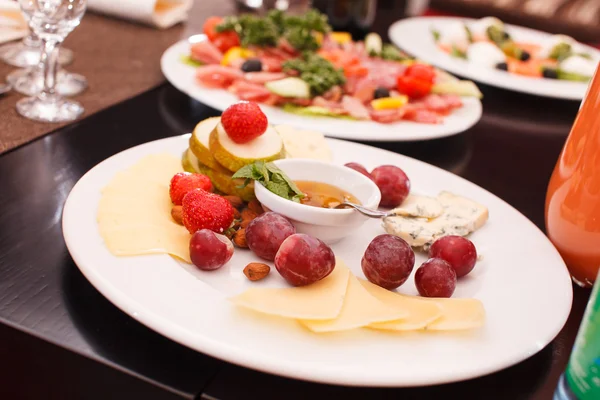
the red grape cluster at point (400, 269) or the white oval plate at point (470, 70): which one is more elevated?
the red grape cluster at point (400, 269)

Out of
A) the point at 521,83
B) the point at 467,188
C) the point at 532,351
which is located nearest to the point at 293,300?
the point at 532,351

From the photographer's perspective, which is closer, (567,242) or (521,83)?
(567,242)

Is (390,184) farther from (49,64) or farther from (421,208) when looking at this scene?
(49,64)

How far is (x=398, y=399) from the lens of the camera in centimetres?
71

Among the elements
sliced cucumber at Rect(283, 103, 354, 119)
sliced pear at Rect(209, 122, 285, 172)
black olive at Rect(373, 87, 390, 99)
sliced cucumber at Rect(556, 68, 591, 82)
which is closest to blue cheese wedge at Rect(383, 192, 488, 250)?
sliced pear at Rect(209, 122, 285, 172)

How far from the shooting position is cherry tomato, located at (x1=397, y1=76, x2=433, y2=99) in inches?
66.3

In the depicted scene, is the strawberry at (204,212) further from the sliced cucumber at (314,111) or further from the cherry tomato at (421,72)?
the cherry tomato at (421,72)

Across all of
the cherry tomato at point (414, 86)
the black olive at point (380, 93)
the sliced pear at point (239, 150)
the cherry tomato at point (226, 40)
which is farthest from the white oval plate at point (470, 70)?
the sliced pear at point (239, 150)

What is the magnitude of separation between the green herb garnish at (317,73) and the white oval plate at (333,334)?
2.22 ft

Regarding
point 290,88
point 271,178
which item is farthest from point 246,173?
point 290,88

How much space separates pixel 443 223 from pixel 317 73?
0.74 m

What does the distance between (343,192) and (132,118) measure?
560mm

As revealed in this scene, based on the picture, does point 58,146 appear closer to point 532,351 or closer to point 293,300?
point 293,300

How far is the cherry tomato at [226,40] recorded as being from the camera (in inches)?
74.2
